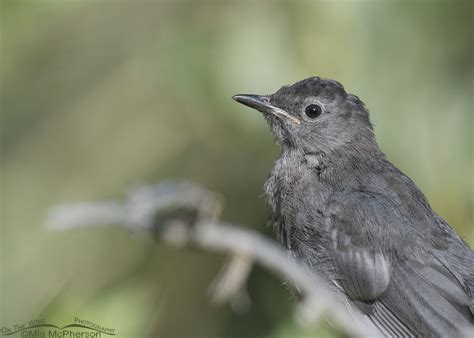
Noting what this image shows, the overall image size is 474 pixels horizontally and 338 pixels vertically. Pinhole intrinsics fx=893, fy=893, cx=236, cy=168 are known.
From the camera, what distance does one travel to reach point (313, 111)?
17.8 ft

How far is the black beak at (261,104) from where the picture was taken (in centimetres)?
508

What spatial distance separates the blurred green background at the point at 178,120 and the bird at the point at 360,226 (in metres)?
0.16

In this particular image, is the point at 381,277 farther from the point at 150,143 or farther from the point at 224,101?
the point at 150,143

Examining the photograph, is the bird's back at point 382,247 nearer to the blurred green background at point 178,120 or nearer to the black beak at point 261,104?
the blurred green background at point 178,120

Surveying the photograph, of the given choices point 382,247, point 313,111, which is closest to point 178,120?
point 313,111

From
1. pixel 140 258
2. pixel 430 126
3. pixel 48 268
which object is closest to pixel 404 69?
pixel 430 126

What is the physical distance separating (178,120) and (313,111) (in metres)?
1.07

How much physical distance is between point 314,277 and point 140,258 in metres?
1.24

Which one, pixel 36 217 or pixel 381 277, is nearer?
pixel 381 277

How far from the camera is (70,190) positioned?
240 inches

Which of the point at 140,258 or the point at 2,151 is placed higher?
the point at 2,151

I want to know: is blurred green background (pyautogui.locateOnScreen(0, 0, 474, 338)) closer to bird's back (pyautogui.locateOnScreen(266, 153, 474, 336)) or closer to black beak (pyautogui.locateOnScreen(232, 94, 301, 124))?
black beak (pyautogui.locateOnScreen(232, 94, 301, 124))

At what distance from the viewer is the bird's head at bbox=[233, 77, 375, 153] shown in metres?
5.29

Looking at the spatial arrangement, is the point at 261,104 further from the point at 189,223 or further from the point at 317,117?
the point at 189,223
